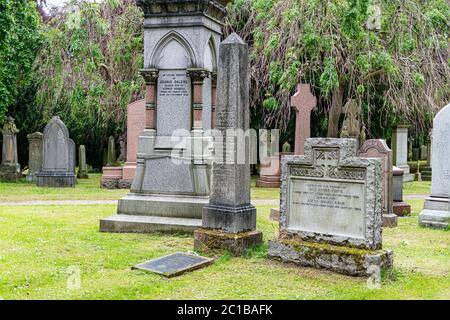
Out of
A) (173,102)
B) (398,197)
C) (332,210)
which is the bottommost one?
(398,197)

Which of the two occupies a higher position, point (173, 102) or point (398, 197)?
point (173, 102)

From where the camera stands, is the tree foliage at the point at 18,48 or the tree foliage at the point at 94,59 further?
the tree foliage at the point at 18,48

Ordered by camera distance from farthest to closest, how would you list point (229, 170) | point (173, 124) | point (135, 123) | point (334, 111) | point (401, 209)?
1. point (334, 111)
2. point (135, 123)
3. point (401, 209)
4. point (173, 124)
5. point (229, 170)

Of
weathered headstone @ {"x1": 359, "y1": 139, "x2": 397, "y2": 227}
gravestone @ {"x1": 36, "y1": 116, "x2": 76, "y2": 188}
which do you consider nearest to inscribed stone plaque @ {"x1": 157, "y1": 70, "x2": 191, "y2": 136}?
weathered headstone @ {"x1": 359, "y1": 139, "x2": 397, "y2": 227}

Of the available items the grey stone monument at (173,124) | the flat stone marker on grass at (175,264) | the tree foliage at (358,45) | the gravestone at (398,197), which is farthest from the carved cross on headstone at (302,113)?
the flat stone marker on grass at (175,264)

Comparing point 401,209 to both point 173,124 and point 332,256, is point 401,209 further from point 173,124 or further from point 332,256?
point 332,256

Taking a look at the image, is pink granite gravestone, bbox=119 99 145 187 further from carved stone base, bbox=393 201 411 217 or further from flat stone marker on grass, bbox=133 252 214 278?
flat stone marker on grass, bbox=133 252 214 278

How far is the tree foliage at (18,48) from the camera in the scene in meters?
19.7

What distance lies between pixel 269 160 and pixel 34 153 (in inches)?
347

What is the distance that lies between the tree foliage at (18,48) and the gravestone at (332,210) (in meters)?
14.8

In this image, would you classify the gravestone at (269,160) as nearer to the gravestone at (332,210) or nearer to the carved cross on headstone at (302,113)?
the carved cross on headstone at (302,113)

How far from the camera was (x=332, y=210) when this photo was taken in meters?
6.88

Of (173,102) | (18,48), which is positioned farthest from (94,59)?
(173,102)
